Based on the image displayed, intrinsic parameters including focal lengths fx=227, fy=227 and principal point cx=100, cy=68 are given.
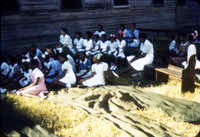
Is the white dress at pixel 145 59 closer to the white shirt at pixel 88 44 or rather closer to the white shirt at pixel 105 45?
the white shirt at pixel 105 45

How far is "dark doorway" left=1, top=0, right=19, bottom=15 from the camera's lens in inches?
379

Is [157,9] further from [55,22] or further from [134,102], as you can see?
[134,102]

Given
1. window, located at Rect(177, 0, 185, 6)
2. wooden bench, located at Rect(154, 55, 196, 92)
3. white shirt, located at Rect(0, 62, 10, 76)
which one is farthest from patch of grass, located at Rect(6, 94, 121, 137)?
window, located at Rect(177, 0, 185, 6)

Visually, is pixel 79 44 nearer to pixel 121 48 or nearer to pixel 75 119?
pixel 121 48

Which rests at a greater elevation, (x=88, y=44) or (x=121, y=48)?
(x=88, y=44)

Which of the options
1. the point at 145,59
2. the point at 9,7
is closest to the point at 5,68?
the point at 9,7

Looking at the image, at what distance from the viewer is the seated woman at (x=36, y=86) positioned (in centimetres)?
656

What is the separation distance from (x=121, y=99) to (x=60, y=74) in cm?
271

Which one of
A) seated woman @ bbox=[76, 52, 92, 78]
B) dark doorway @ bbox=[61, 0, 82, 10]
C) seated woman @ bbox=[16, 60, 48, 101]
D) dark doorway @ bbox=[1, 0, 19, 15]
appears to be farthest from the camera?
dark doorway @ bbox=[61, 0, 82, 10]

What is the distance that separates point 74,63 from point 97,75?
4.92 feet

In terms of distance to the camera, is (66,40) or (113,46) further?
(66,40)

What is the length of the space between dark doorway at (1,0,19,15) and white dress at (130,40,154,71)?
18.6 ft

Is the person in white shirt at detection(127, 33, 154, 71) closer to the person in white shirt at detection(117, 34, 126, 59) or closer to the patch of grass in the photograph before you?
the person in white shirt at detection(117, 34, 126, 59)

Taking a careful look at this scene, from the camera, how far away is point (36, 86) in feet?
21.7
